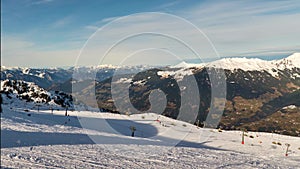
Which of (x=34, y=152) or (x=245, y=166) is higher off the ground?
(x=34, y=152)

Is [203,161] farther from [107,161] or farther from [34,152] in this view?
[34,152]

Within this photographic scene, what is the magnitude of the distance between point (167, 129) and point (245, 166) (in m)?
28.9

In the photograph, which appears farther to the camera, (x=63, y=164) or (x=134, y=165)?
(x=134, y=165)

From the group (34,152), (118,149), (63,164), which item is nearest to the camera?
(63,164)

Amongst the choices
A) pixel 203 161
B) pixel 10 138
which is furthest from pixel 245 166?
pixel 10 138

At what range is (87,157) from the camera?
18703 mm

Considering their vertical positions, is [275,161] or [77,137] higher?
[77,137]

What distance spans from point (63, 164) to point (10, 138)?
5.83m

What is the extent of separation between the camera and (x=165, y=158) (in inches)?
852

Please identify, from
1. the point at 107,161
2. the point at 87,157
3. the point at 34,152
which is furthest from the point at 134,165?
the point at 34,152

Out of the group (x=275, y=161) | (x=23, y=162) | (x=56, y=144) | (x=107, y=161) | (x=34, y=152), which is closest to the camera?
(x=23, y=162)

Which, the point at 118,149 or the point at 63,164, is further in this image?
the point at 118,149

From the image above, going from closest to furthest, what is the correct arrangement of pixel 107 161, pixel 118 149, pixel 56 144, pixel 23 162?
pixel 23 162 < pixel 107 161 < pixel 56 144 < pixel 118 149

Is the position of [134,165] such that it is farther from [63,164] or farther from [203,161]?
[203,161]
